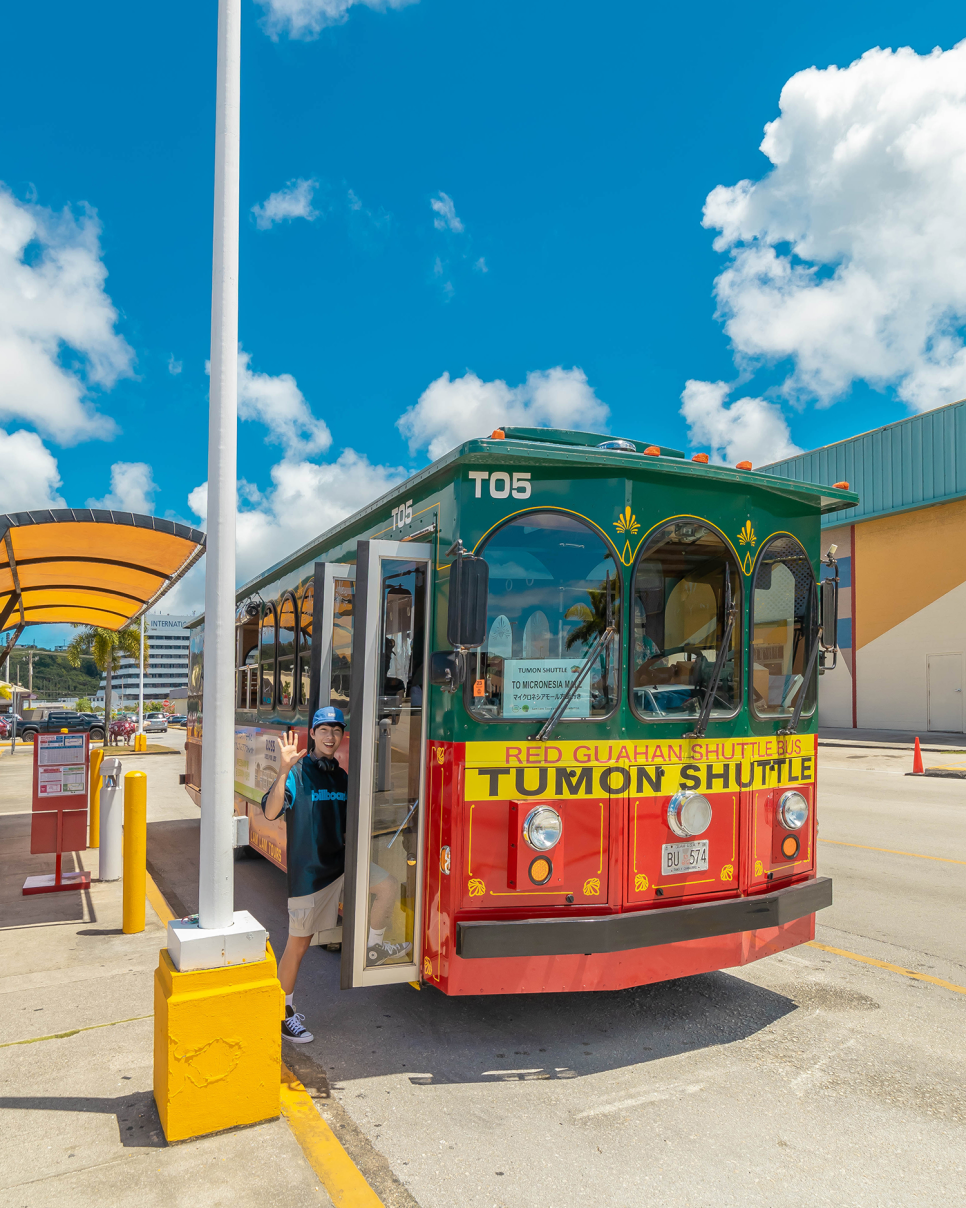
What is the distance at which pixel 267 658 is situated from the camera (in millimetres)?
8195

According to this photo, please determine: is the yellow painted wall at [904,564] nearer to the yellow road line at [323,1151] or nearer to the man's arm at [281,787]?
the man's arm at [281,787]

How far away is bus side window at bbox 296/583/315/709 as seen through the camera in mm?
6695

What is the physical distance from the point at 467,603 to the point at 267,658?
189 inches

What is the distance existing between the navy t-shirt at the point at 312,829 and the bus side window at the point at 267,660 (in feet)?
11.5

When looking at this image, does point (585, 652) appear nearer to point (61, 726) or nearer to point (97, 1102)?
point (97, 1102)

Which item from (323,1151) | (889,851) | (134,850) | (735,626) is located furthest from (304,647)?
(889,851)

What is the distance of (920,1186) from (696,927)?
1356 millimetres

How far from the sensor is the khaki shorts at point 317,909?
4375mm

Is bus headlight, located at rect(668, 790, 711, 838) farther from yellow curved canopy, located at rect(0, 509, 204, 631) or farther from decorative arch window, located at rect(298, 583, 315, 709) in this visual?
yellow curved canopy, located at rect(0, 509, 204, 631)

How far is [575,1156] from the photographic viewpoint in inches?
131

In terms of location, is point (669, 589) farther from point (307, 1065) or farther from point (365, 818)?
point (307, 1065)

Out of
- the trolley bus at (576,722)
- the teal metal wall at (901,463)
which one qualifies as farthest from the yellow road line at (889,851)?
the teal metal wall at (901,463)

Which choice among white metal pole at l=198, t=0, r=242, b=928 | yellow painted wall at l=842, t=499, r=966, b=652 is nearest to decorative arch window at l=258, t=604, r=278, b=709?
white metal pole at l=198, t=0, r=242, b=928

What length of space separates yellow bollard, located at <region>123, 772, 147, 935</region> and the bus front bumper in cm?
330
